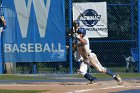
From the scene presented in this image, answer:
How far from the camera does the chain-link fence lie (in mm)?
23234

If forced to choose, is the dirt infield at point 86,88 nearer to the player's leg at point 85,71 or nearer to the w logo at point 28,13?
the player's leg at point 85,71

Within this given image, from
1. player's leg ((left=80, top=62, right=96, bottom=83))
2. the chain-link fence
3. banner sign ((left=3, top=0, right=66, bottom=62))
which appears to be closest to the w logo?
banner sign ((left=3, top=0, right=66, bottom=62))

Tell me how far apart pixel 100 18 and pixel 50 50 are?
2699mm

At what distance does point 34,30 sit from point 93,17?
2.74m

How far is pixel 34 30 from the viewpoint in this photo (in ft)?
73.5

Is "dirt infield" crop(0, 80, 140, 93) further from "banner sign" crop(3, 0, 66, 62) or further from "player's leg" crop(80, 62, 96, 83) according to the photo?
"banner sign" crop(3, 0, 66, 62)

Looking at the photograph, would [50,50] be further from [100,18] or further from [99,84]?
[99,84]

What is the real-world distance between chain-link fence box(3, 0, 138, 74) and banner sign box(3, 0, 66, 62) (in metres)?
0.77

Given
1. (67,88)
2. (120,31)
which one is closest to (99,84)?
(67,88)

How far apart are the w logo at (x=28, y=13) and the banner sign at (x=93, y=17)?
1.43m

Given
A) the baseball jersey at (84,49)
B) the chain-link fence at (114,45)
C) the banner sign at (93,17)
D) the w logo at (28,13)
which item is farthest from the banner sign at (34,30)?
the baseball jersey at (84,49)

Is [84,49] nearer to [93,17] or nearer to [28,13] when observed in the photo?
[28,13]

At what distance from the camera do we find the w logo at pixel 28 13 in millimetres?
22391

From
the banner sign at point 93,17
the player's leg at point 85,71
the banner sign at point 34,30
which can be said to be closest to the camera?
the player's leg at point 85,71
